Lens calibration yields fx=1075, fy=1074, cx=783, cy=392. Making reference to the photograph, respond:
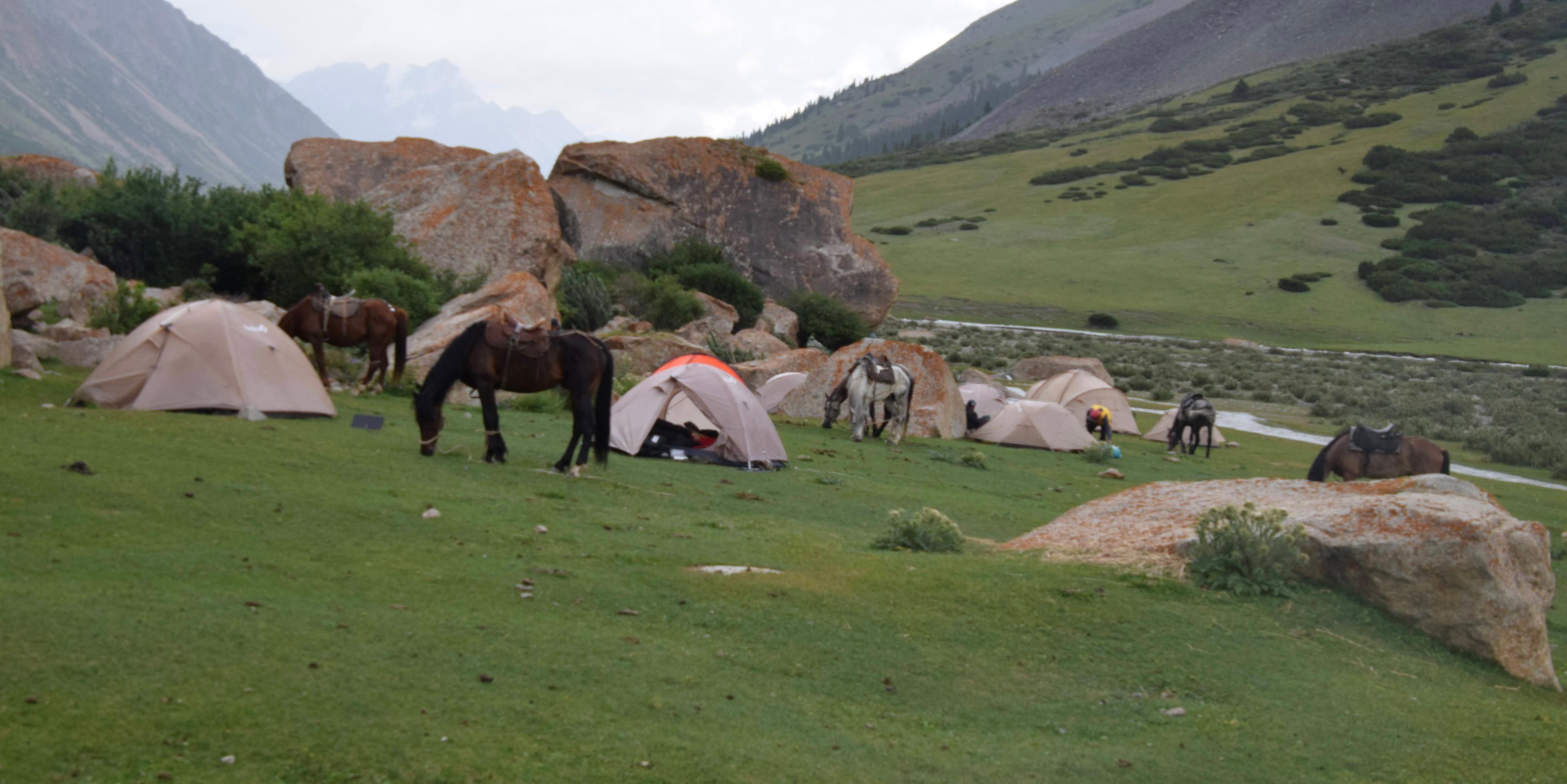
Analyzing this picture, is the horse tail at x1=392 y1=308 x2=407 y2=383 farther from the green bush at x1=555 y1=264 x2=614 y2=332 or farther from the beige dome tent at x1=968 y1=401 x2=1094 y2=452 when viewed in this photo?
the beige dome tent at x1=968 y1=401 x2=1094 y2=452

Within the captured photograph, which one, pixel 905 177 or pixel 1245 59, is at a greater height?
pixel 1245 59

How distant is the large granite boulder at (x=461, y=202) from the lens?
26.7 m

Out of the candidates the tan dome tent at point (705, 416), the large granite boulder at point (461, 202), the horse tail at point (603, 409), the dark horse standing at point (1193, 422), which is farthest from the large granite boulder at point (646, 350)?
the dark horse standing at point (1193, 422)

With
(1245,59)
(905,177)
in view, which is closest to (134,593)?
(905,177)

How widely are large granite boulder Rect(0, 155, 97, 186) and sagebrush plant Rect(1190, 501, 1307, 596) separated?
34.1 m

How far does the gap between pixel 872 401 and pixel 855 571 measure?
12.4m

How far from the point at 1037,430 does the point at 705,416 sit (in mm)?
10530

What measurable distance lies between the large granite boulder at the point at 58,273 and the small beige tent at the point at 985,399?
18.5 m

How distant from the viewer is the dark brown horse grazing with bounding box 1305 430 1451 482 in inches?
672

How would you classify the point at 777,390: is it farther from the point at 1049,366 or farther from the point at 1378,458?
the point at 1049,366

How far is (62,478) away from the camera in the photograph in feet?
26.4

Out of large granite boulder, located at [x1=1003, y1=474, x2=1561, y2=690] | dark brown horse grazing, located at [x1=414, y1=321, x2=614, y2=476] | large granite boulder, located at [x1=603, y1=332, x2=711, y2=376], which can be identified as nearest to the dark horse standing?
large granite boulder, located at [x1=603, y1=332, x2=711, y2=376]

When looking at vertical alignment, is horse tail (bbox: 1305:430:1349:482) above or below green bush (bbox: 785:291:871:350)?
below

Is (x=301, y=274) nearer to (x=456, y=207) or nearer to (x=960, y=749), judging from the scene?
(x=456, y=207)
